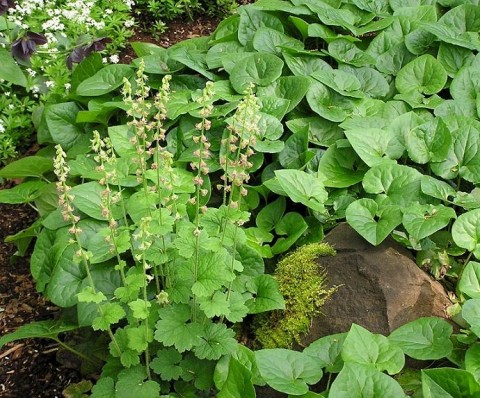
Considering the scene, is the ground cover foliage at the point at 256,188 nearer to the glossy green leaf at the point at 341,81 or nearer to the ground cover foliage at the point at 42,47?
the glossy green leaf at the point at 341,81

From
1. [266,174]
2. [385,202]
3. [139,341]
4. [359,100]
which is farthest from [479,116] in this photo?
[139,341]

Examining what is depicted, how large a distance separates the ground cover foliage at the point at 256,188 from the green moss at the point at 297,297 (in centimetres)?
14

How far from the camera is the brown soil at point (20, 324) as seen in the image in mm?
3297

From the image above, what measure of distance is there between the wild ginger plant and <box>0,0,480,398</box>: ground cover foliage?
10 mm

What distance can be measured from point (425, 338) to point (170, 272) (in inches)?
46.7

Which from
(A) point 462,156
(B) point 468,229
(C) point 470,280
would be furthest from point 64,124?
(C) point 470,280

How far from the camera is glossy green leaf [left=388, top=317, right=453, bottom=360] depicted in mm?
2639

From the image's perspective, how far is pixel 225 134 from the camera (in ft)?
11.7

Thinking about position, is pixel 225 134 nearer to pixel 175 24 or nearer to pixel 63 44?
pixel 63 44

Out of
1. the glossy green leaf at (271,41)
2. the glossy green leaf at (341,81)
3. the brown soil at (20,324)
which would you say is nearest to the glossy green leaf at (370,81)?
the glossy green leaf at (341,81)

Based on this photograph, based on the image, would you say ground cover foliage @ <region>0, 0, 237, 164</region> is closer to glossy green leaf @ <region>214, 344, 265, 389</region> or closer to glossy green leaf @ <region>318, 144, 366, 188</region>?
glossy green leaf @ <region>318, 144, 366, 188</region>

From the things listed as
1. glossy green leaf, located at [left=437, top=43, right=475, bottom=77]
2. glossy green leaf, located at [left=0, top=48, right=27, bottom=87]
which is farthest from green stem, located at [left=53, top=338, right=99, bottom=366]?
glossy green leaf, located at [left=437, top=43, right=475, bottom=77]

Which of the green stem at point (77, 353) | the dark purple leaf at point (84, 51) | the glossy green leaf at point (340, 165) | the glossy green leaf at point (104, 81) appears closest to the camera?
the green stem at point (77, 353)

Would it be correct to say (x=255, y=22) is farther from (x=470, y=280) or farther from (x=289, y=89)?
(x=470, y=280)
